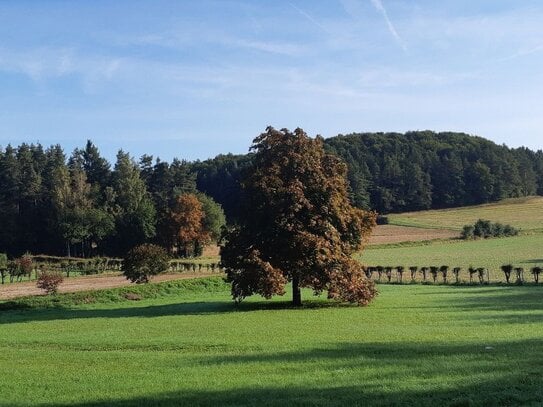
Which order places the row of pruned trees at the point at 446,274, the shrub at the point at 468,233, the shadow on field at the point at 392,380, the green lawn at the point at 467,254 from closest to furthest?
the shadow on field at the point at 392,380 → the row of pruned trees at the point at 446,274 → the green lawn at the point at 467,254 → the shrub at the point at 468,233

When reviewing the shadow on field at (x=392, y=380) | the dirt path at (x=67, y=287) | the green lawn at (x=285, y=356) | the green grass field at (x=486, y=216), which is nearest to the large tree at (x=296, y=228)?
the green lawn at (x=285, y=356)

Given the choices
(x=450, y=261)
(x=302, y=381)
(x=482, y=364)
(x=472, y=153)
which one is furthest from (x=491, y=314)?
(x=472, y=153)

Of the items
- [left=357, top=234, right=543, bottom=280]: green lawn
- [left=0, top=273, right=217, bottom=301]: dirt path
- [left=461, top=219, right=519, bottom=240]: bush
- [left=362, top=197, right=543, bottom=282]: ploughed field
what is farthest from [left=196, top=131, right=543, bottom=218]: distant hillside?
[left=0, top=273, right=217, bottom=301]: dirt path

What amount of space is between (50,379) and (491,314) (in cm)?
1919

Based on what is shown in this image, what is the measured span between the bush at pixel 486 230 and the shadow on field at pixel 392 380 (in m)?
89.9

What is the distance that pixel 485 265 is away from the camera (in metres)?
61.2

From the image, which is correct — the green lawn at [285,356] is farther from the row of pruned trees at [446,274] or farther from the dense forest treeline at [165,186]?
the dense forest treeline at [165,186]

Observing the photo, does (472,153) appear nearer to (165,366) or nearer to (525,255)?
(525,255)

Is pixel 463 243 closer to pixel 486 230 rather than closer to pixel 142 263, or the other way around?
pixel 486 230

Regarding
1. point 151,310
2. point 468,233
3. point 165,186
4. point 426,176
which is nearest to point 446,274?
point 151,310

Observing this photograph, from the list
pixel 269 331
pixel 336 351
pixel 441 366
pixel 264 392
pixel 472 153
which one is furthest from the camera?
pixel 472 153

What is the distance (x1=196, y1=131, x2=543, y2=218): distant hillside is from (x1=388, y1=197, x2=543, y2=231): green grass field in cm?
622

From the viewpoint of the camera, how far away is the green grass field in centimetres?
11903

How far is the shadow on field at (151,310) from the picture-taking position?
32750mm
